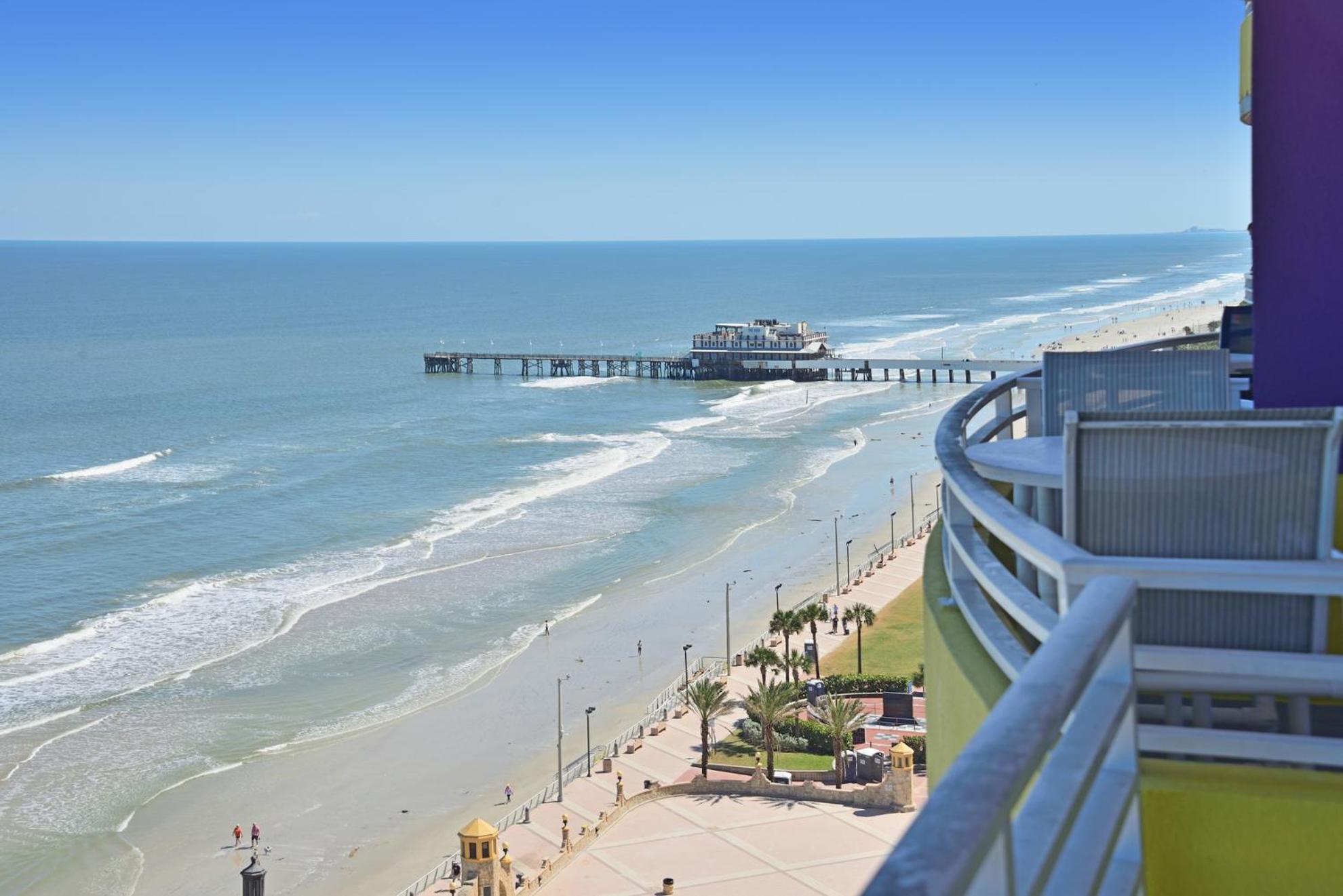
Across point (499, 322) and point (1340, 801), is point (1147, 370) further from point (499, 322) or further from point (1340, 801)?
point (499, 322)

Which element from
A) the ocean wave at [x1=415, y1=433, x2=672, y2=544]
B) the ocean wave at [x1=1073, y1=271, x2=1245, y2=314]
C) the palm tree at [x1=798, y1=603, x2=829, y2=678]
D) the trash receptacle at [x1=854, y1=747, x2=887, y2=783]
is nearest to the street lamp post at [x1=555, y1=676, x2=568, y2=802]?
the trash receptacle at [x1=854, y1=747, x2=887, y2=783]

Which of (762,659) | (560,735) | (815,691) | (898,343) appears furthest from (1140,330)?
(560,735)

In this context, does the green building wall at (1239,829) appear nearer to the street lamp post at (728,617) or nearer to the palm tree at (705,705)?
the palm tree at (705,705)

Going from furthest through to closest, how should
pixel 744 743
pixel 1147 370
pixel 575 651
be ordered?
pixel 575 651 → pixel 744 743 → pixel 1147 370

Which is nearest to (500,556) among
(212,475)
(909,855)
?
(212,475)

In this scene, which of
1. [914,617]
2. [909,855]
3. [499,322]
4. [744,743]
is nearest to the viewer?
[909,855]

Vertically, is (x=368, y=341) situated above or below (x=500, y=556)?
above
